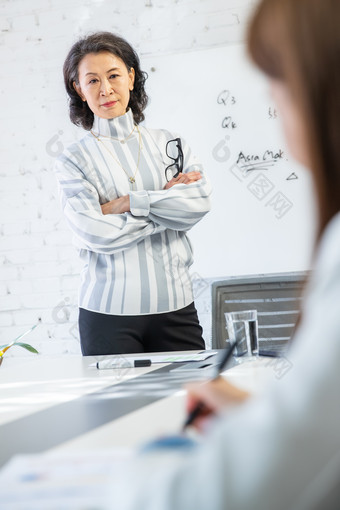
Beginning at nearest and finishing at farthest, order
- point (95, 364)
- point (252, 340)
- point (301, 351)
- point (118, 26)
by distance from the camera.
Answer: point (301, 351), point (252, 340), point (95, 364), point (118, 26)

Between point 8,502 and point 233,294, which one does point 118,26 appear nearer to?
point 233,294

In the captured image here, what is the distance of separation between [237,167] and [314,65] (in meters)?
2.67

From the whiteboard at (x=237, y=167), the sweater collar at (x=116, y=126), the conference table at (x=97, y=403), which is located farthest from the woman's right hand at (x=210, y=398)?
the whiteboard at (x=237, y=167)

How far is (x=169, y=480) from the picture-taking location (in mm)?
404

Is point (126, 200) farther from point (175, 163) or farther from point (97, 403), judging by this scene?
point (97, 403)

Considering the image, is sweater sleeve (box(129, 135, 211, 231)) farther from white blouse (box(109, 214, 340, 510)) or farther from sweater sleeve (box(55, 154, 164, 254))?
white blouse (box(109, 214, 340, 510))

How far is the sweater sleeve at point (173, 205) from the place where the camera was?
1.98m

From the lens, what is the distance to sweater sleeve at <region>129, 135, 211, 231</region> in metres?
1.98

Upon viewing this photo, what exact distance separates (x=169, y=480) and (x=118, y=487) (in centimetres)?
5

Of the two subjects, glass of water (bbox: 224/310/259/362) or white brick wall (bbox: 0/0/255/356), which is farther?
white brick wall (bbox: 0/0/255/356)

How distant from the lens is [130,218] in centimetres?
197

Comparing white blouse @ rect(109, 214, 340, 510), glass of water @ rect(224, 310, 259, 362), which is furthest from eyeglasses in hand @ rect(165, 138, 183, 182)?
white blouse @ rect(109, 214, 340, 510)

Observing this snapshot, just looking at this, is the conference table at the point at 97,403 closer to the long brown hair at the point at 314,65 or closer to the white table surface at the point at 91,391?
the white table surface at the point at 91,391

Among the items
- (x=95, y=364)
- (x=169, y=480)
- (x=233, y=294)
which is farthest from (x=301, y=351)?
(x=233, y=294)
